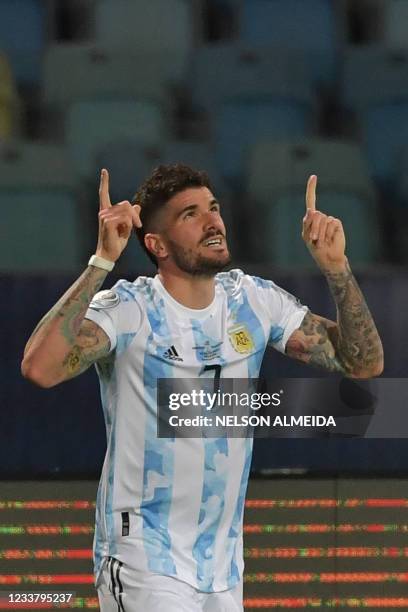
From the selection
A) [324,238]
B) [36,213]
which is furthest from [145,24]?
[324,238]

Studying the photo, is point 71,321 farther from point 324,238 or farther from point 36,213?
point 36,213

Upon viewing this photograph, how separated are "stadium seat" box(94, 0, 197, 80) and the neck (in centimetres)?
198

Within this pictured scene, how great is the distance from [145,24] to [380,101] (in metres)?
1.04

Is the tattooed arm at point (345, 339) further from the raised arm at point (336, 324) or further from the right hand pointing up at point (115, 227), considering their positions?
the right hand pointing up at point (115, 227)

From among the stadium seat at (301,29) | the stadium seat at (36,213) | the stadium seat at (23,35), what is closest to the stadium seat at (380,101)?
the stadium seat at (301,29)

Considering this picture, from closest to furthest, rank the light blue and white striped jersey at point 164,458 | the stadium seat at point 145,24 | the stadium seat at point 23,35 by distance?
the light blue and white striped jersey at point 164,458 → the stadium seat at point 23,35 → the stadium seat at point 145,24

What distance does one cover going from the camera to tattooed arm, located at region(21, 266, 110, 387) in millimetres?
3174

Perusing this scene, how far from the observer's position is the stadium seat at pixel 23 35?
516 cm

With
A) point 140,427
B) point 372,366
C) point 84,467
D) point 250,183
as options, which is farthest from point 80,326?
point 250,183

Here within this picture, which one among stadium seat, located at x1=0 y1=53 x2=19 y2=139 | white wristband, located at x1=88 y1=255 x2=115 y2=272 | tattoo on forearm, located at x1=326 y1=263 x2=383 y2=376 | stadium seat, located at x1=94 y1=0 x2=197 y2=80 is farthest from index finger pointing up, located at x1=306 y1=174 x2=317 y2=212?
stadium seat, located at x1=94 y1=0 x2=197 y2=80

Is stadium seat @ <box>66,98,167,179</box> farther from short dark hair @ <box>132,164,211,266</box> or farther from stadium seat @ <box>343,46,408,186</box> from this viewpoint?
short dark hair @ <box>132,164,211,266</box>

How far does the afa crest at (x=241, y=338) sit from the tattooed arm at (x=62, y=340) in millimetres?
416

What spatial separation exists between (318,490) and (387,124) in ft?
4.46

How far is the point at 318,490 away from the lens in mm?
4289
